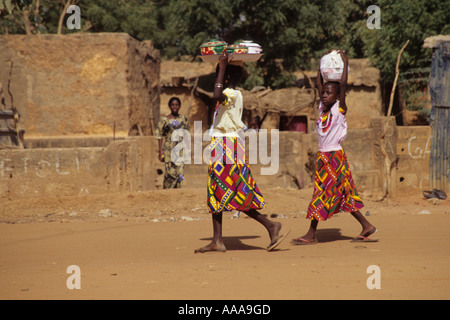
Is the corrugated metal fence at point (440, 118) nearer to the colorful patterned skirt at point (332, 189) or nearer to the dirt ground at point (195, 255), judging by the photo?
the dirt ground at point (195, 255)

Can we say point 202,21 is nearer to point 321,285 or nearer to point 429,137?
point 429,137

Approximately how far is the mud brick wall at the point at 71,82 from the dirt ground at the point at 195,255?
332 cm

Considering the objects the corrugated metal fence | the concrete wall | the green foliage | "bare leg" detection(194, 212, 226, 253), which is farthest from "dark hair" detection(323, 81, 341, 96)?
the green foliage

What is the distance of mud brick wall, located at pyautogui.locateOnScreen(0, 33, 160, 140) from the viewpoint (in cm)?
1259

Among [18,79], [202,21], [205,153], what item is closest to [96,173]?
[205,153]

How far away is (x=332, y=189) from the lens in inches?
237

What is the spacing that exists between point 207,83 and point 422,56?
8262 mm

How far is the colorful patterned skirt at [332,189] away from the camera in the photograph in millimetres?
6000

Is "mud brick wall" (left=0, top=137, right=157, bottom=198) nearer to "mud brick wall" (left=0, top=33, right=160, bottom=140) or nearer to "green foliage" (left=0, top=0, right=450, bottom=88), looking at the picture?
"mud brick wall" (left=0, top=33, right=160, bottom=140)

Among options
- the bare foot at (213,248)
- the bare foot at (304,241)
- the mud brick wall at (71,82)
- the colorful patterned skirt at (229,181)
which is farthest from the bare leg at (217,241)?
the mud brick wall at (71,82)

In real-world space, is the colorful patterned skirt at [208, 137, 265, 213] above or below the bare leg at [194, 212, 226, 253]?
above

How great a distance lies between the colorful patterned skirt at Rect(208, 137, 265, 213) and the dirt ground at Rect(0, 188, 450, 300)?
44cm

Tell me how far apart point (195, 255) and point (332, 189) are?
1.39 meters

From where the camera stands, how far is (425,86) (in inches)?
754
